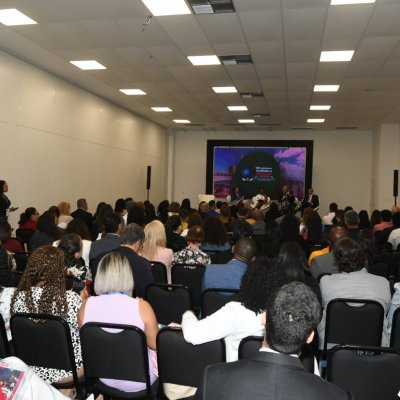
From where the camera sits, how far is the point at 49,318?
2449mm

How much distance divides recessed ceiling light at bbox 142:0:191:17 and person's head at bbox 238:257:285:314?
4.18m

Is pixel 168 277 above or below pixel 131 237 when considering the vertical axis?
below

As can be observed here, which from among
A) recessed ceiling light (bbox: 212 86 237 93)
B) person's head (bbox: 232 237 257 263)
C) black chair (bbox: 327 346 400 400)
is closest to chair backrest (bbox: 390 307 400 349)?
black chair (bbox: 327 346 400 400)

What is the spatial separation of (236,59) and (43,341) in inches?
255

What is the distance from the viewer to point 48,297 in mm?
2701

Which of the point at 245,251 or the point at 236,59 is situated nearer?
the point at 245,251

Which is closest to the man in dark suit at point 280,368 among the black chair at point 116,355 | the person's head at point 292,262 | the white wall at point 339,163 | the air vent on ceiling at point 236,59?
the black chair at point 116,355

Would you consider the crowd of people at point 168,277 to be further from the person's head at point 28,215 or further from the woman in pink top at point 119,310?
the person's head at point 28,215

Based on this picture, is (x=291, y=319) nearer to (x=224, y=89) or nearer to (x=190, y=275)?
(x=190, y=275)

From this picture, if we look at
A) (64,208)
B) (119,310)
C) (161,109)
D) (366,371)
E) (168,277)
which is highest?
(161,109)

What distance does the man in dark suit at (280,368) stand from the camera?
1327mm

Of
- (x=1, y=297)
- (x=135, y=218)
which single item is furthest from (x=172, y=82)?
(x=1, y=297)

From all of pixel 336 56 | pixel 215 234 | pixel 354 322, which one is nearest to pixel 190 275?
pixel 215 234

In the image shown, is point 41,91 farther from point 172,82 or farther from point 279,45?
point 279,45
